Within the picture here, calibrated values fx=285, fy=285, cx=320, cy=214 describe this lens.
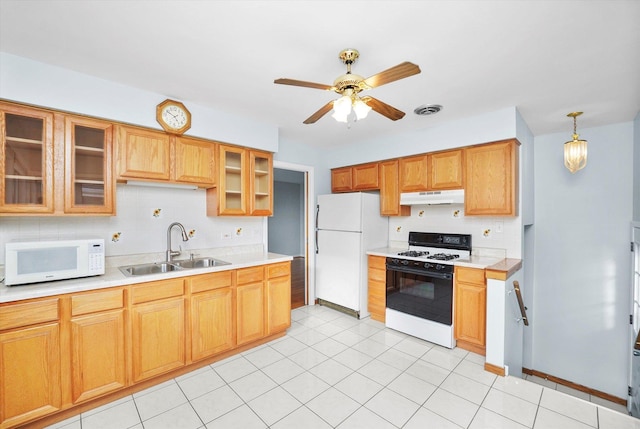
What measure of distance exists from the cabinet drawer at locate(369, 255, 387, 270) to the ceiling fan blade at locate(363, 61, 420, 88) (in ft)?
7.90

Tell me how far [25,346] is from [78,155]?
138cm

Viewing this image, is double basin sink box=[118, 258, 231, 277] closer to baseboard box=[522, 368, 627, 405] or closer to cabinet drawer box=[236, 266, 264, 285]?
cabinet drawer box=[236, 266, 264, 285]

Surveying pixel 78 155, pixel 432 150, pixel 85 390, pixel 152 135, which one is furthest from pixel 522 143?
pixel 85 390

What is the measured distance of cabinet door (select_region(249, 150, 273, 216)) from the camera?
3331mm

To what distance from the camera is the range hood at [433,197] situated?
324 cm

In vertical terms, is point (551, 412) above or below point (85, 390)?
below

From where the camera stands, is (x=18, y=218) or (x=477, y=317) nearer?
(x=18, y=218)

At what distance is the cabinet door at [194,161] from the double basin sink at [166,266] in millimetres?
807

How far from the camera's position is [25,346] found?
70.7 inches

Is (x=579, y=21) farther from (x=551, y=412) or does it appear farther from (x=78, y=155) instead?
(x=78, y=155)

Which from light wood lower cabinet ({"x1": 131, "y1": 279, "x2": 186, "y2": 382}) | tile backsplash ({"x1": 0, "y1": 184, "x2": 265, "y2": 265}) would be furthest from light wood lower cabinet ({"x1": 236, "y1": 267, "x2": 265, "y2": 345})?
tile backsplash ({"x1": 0, "y1": 184, "x2": 265, "y2": 265})

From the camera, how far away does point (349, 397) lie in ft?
7.12

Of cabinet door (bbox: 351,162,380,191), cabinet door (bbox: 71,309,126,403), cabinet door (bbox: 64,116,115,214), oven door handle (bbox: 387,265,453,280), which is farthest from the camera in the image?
cabinet door (bbox: 351,162,380,191)

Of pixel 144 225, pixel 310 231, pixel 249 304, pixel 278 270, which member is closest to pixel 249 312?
pixel 249 304
